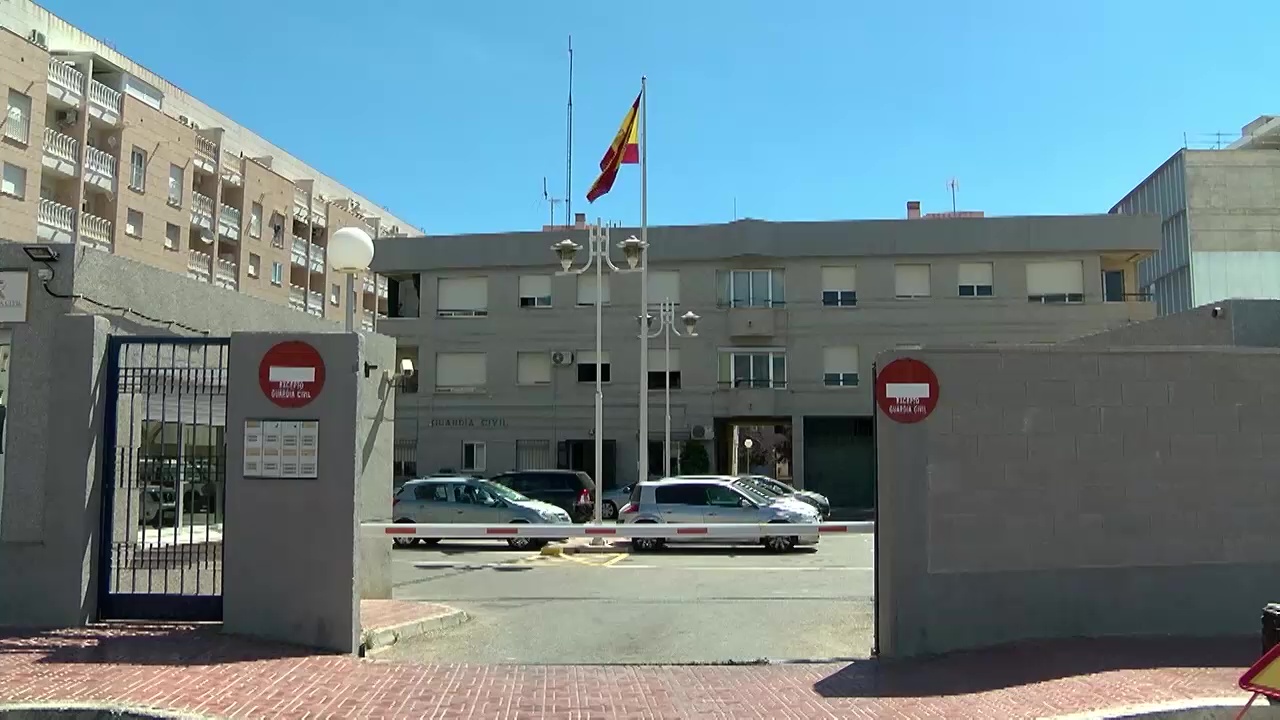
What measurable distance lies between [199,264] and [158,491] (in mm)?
43232

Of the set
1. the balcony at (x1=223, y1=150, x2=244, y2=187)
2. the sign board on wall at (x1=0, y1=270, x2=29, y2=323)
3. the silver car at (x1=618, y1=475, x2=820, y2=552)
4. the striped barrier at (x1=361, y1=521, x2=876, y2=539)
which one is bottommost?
the silver car at (x1=618, y1=475, x2=820, y2=552)

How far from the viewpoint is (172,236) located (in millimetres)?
46625

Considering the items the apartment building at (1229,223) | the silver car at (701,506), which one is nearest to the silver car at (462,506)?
the silver car at (701,506)

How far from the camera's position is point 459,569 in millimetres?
16781

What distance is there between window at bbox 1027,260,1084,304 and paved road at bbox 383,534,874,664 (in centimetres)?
2411

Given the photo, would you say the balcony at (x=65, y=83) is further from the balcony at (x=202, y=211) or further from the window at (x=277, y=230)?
the window at (x=277, y=230)

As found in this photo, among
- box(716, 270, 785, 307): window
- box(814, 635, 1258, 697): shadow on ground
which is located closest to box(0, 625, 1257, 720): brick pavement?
box(814, 635, 1258, 697): shadow on ground

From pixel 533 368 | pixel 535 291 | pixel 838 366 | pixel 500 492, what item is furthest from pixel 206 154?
pixel 500 492

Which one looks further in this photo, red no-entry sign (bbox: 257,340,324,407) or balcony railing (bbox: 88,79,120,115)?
balcony railing (bbox: 88,79,120,115)

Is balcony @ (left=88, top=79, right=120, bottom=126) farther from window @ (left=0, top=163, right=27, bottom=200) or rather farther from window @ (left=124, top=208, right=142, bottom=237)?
window @ (left=0, top=163, right=27, bottom=200)

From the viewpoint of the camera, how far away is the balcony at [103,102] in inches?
1622

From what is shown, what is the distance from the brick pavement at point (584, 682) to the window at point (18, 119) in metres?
34.9

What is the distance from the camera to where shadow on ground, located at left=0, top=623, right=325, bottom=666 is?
758cm

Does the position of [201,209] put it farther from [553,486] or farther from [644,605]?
[644,605]
